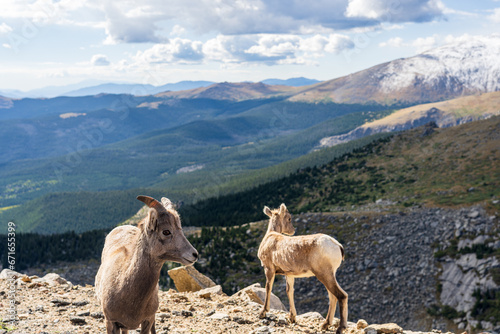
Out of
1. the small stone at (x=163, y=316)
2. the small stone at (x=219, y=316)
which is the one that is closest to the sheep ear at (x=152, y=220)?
the small stone at (x=163, y=316)

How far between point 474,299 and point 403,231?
42.2ft

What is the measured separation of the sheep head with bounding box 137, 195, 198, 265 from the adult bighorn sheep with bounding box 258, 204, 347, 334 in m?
6.15

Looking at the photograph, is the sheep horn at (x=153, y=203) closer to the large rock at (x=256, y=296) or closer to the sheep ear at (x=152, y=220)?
the sheep ear at (x=152, y=220)

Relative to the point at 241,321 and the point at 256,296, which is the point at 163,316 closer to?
the point at 241,321

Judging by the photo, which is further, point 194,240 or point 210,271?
point 194,240

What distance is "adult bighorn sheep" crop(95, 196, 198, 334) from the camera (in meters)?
8.83

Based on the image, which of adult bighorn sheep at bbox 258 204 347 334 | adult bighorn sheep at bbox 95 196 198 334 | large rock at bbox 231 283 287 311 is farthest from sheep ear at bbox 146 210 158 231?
large rock at bbox 231 283 287 311

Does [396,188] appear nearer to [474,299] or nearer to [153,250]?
[474,299]

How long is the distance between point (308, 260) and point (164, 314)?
245 inches

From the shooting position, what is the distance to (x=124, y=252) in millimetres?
10062

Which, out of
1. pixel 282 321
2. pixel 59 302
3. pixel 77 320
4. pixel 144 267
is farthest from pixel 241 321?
pixel 59 302

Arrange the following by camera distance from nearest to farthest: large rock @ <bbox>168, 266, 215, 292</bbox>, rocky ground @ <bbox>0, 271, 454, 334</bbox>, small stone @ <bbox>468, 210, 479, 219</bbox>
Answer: rocky ground @ <bbox>0, 271, 454, 334</bbox>, large rock @ <bbox>168, 266, 215, 292</bbox>, small stone @ <bbox>468, 210, 479, 219</bbox>

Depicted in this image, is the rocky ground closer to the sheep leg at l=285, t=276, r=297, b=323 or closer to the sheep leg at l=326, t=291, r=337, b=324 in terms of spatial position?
the sheep leg at l=285, t=276, r=297, b=323

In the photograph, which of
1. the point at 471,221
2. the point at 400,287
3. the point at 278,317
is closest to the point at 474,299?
the point at 400,287
